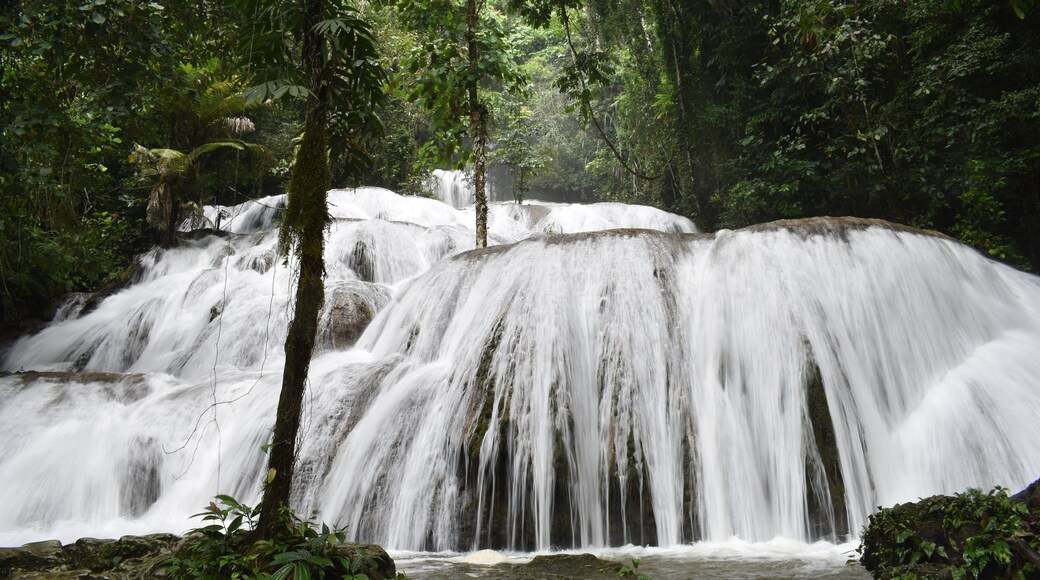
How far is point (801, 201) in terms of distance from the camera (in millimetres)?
11734

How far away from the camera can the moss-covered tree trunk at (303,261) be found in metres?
3.18

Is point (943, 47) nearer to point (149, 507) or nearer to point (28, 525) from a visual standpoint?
point (149, 507)

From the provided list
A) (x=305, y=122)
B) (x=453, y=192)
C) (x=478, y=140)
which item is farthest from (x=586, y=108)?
(x=453, y=192)

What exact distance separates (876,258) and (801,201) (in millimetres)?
5812

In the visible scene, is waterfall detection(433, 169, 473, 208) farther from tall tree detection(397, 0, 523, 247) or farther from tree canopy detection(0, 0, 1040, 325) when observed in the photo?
tall tree detection(397, 0, 523, 247)

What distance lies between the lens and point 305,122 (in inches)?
138

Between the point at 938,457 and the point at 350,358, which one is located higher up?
the point at 350,358

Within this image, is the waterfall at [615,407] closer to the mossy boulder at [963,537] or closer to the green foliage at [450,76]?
the green foliage at [450,76]

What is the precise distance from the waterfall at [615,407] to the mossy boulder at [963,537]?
5.78 ft

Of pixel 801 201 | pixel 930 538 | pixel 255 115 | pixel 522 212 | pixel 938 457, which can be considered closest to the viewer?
pixel 930 538

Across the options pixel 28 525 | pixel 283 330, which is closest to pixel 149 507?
pixel 28 525

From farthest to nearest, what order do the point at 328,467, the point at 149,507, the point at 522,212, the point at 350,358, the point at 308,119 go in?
1. the point at 522,212
2. the point at 350,358
3. the point at 149,507
4. the point at 328,467
5. the point at 308,119

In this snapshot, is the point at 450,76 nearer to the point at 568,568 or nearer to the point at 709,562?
the point at 568,568

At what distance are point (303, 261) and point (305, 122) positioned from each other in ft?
2.67
